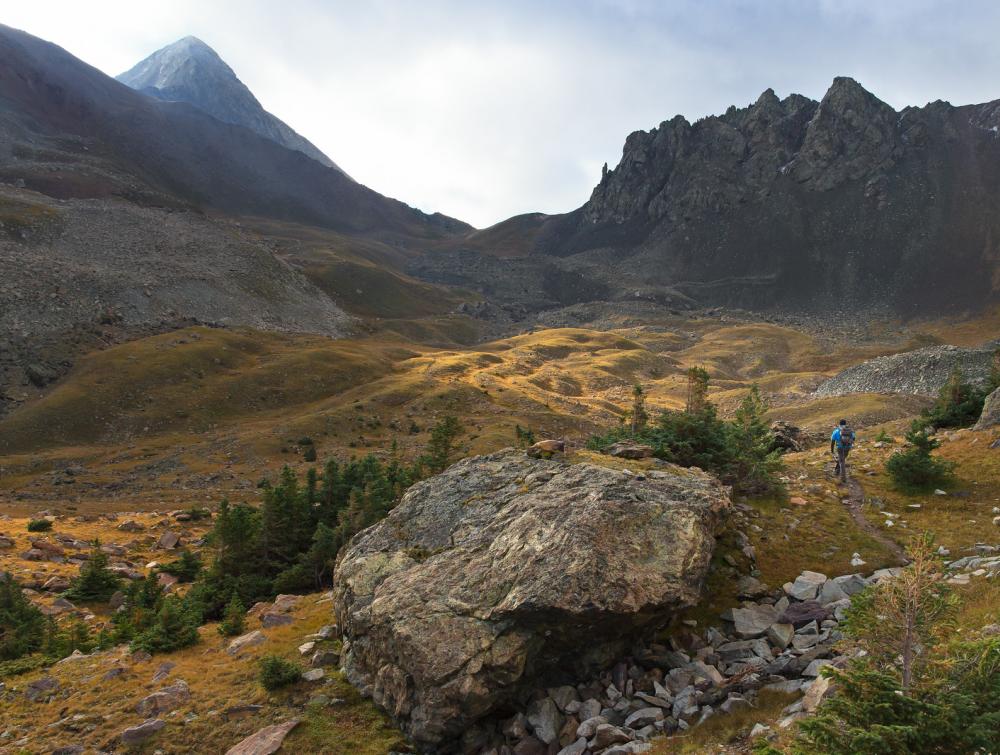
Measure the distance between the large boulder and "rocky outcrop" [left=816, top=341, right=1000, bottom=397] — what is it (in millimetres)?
58610

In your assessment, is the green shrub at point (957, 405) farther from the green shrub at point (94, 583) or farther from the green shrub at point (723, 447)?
the green shrub at point (94, 583)

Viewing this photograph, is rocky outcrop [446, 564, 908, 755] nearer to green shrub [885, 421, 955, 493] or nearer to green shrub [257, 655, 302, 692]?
green shrub [257, 655, 302, 692]

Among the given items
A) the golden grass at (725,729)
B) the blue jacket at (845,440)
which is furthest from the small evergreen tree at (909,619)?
the blue jacket at (845,440)

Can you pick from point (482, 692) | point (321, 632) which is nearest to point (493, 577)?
point (482, 692)

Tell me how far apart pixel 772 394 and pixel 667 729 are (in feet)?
287

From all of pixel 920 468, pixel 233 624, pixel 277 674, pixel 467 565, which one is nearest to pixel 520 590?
pixel 467 565

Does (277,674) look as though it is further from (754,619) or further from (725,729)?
(754,619)

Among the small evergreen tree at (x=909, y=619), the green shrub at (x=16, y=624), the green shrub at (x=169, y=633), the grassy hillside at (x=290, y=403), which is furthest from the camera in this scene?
the grassy hillside at (x=290, y=403)

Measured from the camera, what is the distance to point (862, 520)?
1859 cm

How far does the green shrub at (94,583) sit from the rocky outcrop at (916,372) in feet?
236

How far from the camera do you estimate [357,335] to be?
13675 centimetres

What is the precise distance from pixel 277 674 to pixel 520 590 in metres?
7.90

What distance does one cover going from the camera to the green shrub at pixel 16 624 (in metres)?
18.8

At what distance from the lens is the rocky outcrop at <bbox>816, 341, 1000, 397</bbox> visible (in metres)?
59.8
